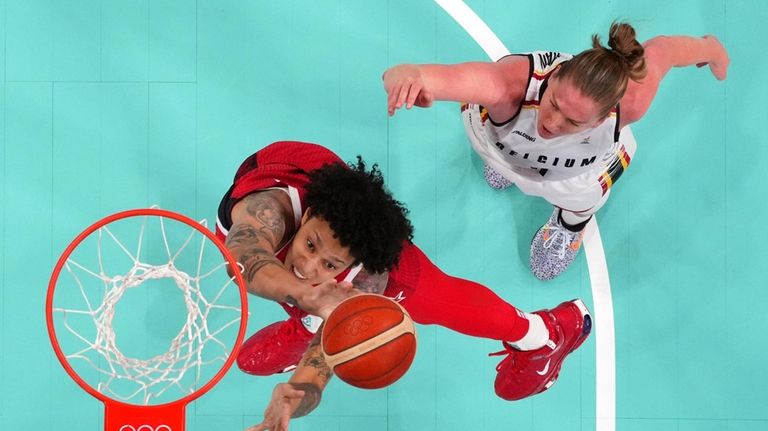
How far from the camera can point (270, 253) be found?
2.48m

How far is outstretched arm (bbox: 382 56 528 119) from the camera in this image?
7.42 ft

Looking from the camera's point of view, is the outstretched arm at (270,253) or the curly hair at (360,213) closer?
the outstretched arm at (270,253)

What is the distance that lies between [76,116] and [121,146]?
0.89ft

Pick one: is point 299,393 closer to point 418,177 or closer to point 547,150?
point 547,150

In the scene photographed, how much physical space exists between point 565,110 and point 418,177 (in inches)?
51.4

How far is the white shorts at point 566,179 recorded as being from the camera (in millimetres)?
3184

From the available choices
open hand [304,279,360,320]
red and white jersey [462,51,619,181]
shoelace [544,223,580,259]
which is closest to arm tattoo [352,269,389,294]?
open hand [304,279,360,320]

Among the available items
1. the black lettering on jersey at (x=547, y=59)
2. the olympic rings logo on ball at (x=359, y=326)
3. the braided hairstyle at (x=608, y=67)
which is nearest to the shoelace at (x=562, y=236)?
the black lettering on jersey at (x=547, y=59)

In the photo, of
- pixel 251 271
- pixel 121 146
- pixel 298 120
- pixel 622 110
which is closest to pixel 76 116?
pixel 121 146

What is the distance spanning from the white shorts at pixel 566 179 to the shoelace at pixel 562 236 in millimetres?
233

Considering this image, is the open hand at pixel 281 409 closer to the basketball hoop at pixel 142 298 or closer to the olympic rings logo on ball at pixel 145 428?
the olympic rings logo on ball at pixel 145 428

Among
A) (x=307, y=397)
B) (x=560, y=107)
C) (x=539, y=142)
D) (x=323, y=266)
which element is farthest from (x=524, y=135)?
(x=307, y=397)

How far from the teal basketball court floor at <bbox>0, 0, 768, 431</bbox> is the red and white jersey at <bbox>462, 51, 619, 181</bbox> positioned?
0.70m

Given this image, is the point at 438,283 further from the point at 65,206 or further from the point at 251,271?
the point at 65,206
